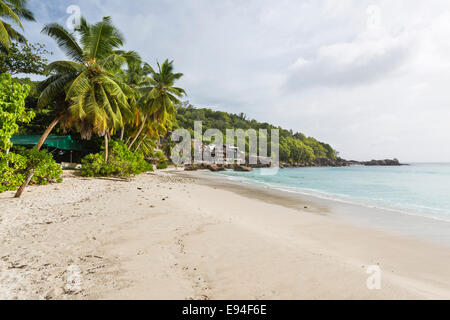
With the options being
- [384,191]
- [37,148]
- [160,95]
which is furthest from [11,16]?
[384,191]

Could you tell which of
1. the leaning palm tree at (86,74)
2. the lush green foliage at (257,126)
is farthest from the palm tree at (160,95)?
the lush green foliage at (257,126)

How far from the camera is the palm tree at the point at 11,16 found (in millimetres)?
11117

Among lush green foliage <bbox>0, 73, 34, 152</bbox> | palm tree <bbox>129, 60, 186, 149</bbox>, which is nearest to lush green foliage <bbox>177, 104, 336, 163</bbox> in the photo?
palm tree <bbox>129, 60, 186, 149</bbox>

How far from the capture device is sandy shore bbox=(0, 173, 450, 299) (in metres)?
2.48

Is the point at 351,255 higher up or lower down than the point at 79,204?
lower down

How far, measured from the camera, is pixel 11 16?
38.3ft

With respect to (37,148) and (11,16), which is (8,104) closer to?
(37,148)

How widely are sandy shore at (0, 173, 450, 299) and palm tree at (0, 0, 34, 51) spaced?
10856 mm

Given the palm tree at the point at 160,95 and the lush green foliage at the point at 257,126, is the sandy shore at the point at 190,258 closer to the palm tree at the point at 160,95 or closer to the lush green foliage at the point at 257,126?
the palm tree at the point at 160,95

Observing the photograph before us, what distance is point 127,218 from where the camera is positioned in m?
5.36

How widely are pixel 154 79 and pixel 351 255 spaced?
73.5ft
